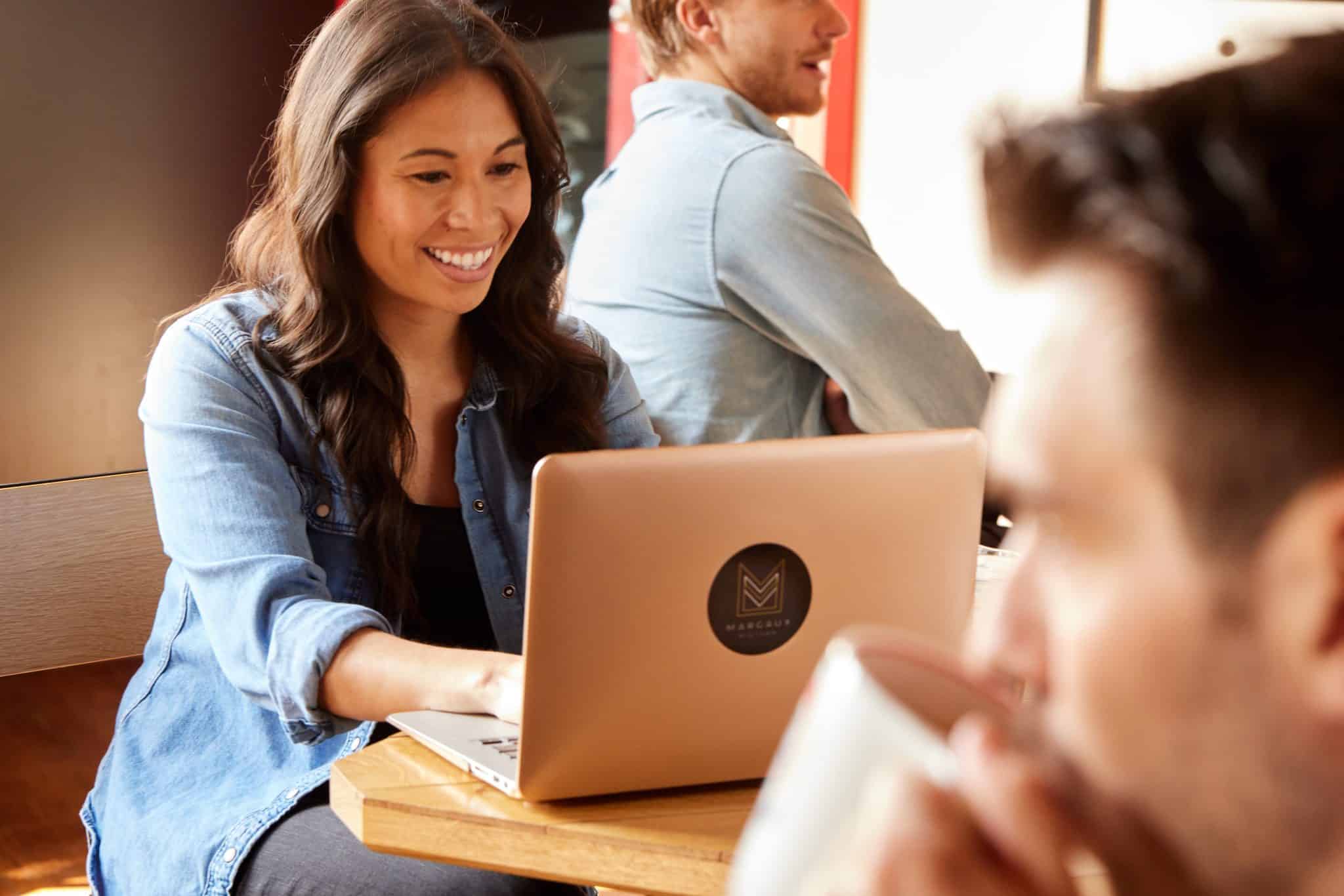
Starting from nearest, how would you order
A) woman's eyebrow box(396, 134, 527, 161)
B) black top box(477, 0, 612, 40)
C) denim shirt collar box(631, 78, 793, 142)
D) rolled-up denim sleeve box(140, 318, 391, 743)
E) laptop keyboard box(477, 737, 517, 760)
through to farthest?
1. laptop keyboard box(477, 737, 517, 760)
2. rolled-up denim sleeve box(140, 318, 391, 743)
3. woman's eyebrow box(396, 134, 527, 161)
4. denim shirt collar box(631, 78, 793, 142)
5. black top box(477, 0, 612, 40)

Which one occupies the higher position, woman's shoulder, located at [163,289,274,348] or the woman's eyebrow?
the woman's eyebrow

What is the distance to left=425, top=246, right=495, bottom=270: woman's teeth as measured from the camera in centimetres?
187

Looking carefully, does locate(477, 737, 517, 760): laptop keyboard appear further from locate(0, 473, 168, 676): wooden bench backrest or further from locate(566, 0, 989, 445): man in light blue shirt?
locate(0, 473, 168, 676): wooden bench backrest

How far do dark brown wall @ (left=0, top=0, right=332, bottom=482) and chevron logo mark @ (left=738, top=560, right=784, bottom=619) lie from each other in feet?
7.49

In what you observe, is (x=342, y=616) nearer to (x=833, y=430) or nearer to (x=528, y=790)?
(x=528, y=790)

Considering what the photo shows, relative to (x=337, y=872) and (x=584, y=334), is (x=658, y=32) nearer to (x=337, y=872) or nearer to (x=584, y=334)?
(x=584, y=334)

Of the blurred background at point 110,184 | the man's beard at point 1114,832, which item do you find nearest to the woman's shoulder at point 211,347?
the blurred background at point 110,184

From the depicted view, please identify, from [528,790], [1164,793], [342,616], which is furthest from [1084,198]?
[342,616]

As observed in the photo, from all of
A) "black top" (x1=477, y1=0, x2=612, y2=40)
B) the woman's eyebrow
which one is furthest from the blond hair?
"black top" (x1=477, y1=0, x2=612, y2=40)

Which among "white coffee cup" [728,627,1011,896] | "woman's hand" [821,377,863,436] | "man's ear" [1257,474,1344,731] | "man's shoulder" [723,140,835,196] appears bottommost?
"woman's hand" [821,377,863,436]

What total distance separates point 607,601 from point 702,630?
0.09m

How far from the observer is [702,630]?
115 centimetres

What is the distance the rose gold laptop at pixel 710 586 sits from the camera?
1.10m

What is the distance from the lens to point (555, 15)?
447 centimetres
